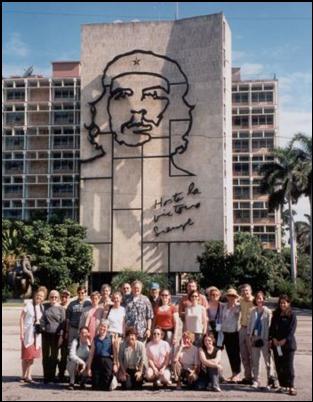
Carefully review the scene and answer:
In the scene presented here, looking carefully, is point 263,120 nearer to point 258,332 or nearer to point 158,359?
point 258,332

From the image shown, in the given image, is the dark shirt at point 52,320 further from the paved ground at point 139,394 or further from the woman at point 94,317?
the paved ground at point 139,394

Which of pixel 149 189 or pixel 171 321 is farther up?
pixel 149 189

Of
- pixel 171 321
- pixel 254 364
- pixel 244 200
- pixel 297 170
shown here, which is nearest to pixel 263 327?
pixel 254 364

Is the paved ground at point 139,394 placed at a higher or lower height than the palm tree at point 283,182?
lower

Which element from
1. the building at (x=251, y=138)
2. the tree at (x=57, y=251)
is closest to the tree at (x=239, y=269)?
the tree at (x=57, y=251)

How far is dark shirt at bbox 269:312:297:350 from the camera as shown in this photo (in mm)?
8469

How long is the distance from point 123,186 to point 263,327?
31.5 meters

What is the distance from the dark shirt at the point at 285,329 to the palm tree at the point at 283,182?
2835cm

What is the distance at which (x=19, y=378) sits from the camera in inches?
370

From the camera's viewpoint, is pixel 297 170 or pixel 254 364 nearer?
pixel 254 364

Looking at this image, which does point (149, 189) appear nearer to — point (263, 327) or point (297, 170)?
point (297, 170)

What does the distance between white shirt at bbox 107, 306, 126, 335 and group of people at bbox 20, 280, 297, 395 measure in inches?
0.6

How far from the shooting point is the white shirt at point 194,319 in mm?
8914

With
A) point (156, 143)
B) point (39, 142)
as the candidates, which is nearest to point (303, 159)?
point (156, 143)
